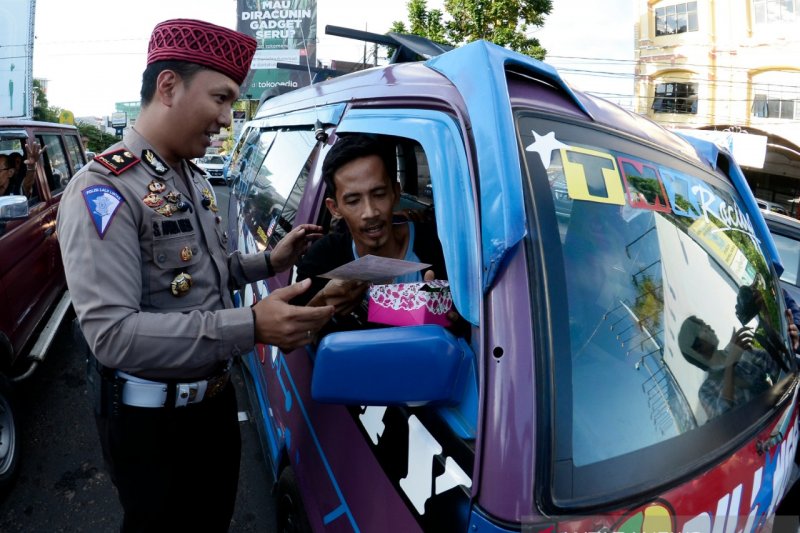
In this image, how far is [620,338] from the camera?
1.05m

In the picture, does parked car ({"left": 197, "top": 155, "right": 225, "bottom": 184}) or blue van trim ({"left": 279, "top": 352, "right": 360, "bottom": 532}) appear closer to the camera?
blue van trim ({"left": 279, "top": 352, "right": 360, "bottom": 532})

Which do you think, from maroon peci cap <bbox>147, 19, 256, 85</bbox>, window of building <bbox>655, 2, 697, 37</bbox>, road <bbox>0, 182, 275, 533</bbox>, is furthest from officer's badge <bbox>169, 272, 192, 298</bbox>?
window of building <bbox>655, 2, 697, 37</bbox>

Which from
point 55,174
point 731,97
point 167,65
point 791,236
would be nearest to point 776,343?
point 167,65

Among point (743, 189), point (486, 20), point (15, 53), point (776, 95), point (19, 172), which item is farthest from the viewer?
point (776, 95)

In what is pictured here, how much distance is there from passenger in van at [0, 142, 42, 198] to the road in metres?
1.43

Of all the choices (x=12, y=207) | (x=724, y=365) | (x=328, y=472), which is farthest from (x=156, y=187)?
(x=12, y=207)

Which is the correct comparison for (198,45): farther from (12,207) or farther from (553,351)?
(12,207)

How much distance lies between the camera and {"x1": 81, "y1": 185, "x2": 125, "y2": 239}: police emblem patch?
1.17 meters

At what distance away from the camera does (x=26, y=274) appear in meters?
3.40

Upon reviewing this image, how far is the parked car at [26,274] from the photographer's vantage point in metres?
2.60

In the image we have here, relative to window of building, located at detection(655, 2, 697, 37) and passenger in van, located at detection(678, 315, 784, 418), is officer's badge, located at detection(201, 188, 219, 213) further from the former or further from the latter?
window of building, located at detection(655, 2, 697, 37)

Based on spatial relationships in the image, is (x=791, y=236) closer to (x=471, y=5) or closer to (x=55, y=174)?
(x=55, y=174)

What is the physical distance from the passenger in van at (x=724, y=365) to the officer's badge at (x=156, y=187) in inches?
54.5

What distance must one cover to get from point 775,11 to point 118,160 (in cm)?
2497
